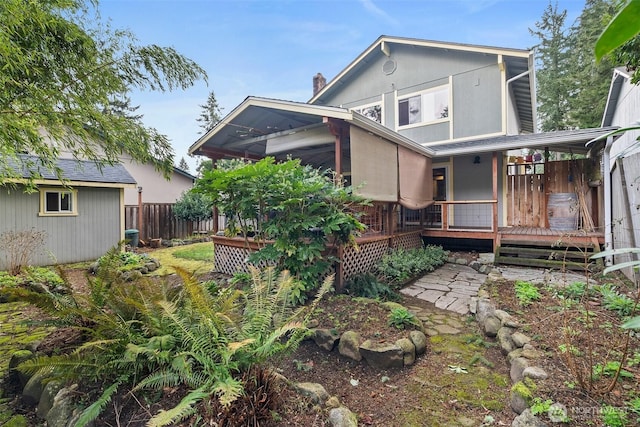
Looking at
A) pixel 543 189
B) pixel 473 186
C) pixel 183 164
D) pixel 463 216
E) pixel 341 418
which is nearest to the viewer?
pixel 341 418

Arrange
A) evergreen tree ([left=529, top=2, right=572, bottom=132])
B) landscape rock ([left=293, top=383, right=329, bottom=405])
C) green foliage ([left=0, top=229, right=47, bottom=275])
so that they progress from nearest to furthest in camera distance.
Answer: landscape rock ([left=293, top=383, right=329, bottom=405])
green foliage ([left=0, top=229, right=47, bottom=275])
evergreen tree ([left=529, top=2, right=572, bottom=132])

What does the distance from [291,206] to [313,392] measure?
8.71 ft

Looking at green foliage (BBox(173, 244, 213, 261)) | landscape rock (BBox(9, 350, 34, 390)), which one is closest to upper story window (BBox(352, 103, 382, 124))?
green foliage (BBox(173, 244, 213, 261))

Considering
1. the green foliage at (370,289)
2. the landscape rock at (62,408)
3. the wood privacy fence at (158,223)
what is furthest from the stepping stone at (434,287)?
the wood privacy fence at (158,223)

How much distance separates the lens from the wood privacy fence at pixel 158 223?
12.7m

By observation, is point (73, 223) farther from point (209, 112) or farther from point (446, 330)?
point (209, 112)

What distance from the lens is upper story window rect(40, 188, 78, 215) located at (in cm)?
852

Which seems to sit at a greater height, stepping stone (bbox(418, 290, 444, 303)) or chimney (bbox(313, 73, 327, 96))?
chimney (bbox(313, 73, 327, 96))

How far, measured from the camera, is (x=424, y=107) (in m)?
10.7

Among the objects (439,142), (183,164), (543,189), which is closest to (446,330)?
(543,189)

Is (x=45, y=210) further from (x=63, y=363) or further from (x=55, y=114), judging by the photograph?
(x=63, y=363)

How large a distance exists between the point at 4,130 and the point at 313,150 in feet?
19.8

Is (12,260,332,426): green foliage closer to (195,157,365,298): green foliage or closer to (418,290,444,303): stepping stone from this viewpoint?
(195,157,365,298): green foliage

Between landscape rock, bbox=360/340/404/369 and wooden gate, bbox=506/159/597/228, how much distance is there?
7774 mm
